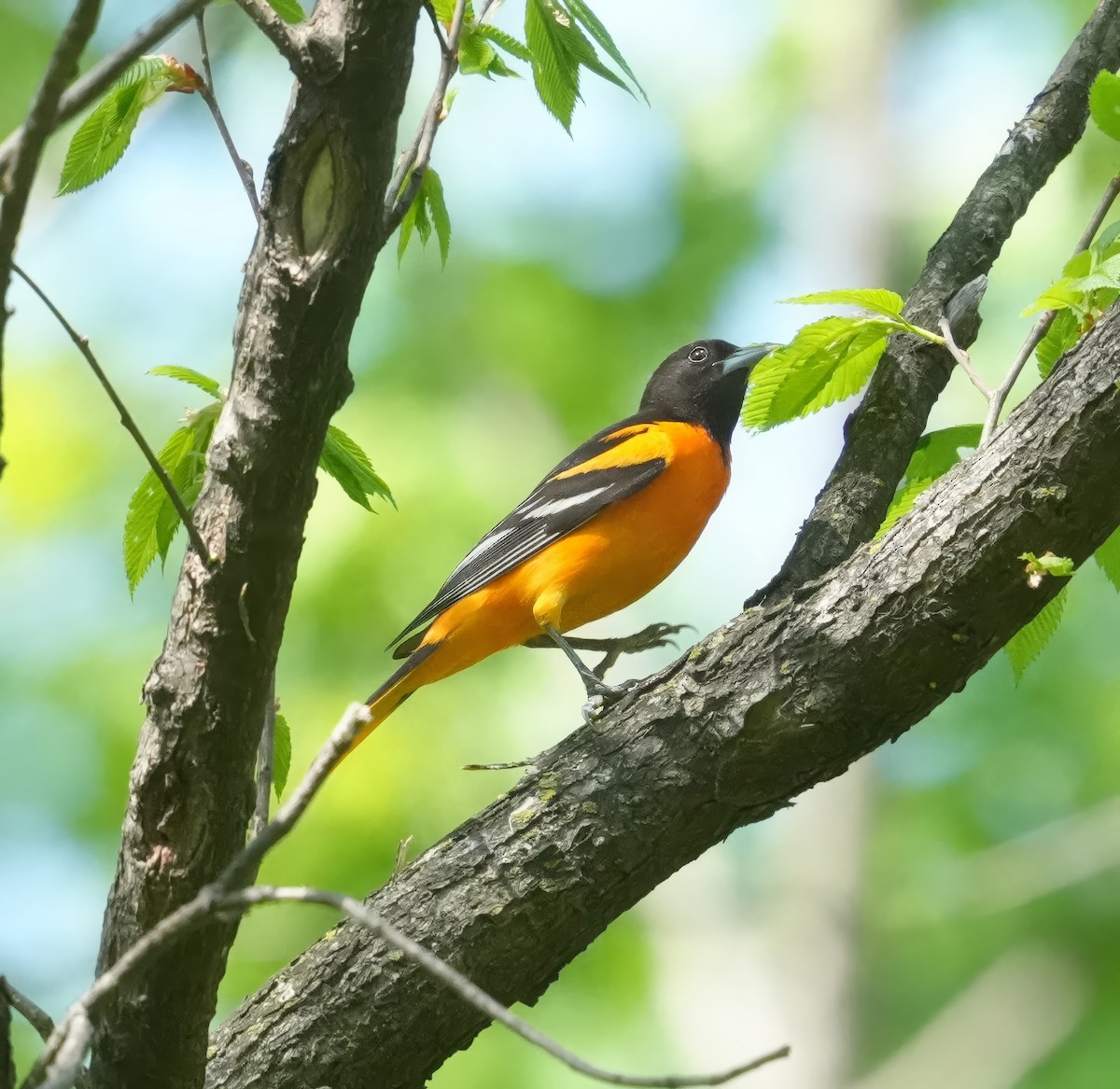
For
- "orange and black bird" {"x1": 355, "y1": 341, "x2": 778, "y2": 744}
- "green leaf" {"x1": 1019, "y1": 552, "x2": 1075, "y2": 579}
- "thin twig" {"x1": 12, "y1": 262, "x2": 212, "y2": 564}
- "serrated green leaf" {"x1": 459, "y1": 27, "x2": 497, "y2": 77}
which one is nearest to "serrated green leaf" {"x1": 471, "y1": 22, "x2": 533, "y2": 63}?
"serrated green leaf" {"x1": 459, "y1": 27, "x2": 497, "y2": 77}

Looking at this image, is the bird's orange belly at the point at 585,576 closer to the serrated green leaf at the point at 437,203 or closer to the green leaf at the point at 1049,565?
the serrated green leaf at the point at 437,203

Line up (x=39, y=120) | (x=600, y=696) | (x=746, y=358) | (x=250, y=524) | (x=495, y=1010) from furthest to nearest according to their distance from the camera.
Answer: (x=746, y=358) < (x=600, y=696) < (x=250, y=524) < (x=495, y=1010) < (x=39, y=120)

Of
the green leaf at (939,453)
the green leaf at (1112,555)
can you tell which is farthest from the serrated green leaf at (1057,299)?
the green leaf at (939,453)

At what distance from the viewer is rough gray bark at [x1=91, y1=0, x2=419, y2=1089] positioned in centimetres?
237

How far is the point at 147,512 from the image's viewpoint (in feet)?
10.2

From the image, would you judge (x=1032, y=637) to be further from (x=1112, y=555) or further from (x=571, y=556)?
(x=571, y=556)

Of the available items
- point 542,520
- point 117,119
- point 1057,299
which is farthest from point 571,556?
point 117,119

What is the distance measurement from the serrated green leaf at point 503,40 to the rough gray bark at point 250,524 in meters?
0.82

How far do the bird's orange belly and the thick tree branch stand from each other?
1.36 meters

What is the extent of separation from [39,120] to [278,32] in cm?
75

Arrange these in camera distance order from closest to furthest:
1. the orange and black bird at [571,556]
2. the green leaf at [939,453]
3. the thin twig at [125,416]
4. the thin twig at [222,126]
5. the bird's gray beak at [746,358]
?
the thin twig at [125,416], the thin twig at [222,126], the green leaf at [939,453], the orange and black bird at [571,556], the bird's gray beak at [746,358]

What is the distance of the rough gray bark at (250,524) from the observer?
2367mm

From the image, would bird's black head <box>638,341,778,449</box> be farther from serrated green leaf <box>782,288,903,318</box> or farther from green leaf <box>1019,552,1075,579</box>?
green leaf <box>1019,552,1075,579</box>

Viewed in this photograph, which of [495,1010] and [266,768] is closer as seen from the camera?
[495,1010]
